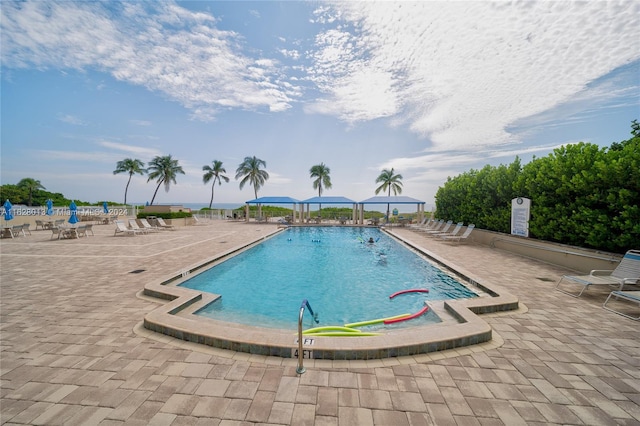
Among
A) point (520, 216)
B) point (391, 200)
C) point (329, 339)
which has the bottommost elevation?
point (329, 339)

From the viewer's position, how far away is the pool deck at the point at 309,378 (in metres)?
2.17

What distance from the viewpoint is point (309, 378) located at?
2682 millimetres

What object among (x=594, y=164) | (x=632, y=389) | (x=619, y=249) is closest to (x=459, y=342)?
(x=632, y=389)

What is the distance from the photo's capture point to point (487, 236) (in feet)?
41.1

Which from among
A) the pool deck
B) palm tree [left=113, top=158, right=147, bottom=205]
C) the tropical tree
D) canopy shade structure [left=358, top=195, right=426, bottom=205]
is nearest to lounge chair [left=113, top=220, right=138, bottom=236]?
the pool deck

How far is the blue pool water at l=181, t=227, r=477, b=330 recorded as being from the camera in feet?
17.8

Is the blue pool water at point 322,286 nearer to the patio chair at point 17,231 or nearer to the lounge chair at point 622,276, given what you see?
the lounge chair at point 622,276

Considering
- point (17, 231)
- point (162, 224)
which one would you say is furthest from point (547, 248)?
point (17, 231)

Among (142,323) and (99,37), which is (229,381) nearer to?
(142,323)

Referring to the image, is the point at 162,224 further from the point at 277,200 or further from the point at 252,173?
the point at 252,173

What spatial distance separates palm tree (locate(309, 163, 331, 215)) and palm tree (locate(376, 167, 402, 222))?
7812 millimetres

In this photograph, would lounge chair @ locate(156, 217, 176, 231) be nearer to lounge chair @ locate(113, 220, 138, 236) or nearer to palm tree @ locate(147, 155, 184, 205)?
lounge chair @ locate(113, 220, 138, 236)

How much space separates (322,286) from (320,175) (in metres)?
29.5

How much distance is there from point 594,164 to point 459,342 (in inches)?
299
